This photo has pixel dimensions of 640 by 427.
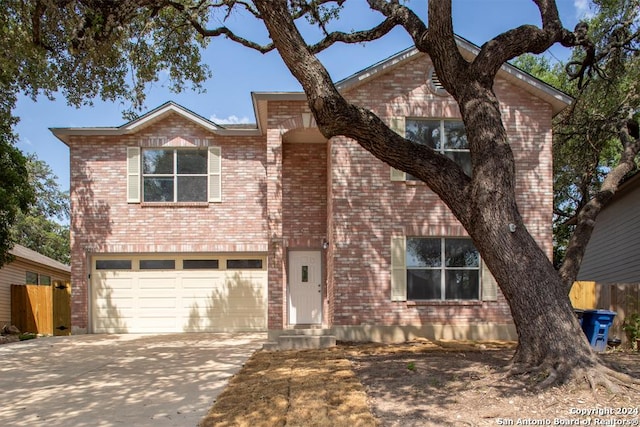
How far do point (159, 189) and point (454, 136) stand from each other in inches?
335

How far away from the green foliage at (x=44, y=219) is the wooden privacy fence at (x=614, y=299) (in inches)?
1489

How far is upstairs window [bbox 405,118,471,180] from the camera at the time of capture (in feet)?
40.2

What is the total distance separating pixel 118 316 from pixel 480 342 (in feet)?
33.3

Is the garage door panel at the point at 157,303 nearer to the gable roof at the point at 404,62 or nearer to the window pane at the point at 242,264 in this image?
the window pane at the point at 242,264

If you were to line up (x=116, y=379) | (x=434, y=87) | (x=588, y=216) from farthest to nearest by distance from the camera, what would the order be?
1. (x=434, y=87)
2. (x=588, y=216)
3. (x=116, y=379)

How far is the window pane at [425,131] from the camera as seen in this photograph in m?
12.3

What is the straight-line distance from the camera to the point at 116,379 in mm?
8000

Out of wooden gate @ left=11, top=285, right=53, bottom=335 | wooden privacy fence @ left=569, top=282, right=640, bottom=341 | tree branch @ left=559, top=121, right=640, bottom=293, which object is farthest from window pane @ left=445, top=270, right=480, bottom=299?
wooden gate @ left=11, top=285, right=53, bottom=335

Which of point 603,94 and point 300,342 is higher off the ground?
point 603,94

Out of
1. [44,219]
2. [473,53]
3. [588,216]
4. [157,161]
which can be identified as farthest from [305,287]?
[44,219]

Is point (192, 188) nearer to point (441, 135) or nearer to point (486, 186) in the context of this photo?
point (441, 135)

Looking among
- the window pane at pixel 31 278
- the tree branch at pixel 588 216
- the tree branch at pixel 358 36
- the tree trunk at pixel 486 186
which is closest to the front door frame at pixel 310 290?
the tree branch at pixel 358 36

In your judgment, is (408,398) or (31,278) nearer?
(408,398)

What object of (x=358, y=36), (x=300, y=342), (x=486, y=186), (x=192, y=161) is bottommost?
(x=300, y=342)
